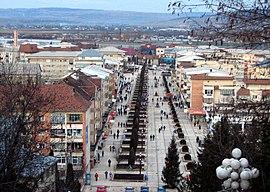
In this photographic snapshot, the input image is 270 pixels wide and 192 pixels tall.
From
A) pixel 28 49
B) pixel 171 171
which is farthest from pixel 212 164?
pixel 28 49

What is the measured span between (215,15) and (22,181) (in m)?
4.53

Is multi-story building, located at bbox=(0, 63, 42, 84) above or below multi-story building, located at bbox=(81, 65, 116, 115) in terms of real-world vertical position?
above

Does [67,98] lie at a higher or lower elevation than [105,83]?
higher

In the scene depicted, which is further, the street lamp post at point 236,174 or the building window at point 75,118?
the building window at point 75,118

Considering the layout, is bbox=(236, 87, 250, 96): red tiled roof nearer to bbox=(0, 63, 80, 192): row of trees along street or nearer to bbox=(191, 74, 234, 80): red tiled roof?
bbox=(191, 74, 234, 80): red tiled roof

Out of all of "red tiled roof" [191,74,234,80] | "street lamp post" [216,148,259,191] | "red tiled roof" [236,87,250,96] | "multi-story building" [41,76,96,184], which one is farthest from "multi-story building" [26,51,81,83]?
"street lamp post" [216,148,259,191]

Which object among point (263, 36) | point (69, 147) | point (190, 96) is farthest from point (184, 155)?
point (263, 36)

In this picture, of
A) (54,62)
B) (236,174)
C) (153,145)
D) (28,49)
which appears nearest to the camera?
(236,174)

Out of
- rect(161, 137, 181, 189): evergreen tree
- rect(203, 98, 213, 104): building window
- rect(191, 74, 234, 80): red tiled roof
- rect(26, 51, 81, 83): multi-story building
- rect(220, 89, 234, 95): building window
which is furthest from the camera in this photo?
rect(26, 51, 81, 83): multi-story building

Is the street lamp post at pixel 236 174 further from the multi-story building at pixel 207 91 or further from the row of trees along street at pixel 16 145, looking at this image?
the multi-story building at pixel 207 91

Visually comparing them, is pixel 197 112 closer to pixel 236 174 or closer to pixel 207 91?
pixel 207 91

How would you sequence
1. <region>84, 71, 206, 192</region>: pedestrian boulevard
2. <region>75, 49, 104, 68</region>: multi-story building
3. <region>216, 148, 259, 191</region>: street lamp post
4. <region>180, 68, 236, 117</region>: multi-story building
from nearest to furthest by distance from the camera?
1. <region>216, 148, 259, 191</region>: street lamp post
2. <region>84, 71, 206, 192</region>: pedestrian boulevard
3. <region>180, 68, 236, 117</region>: multi-story building
4. <region>75, 49, 104, 68</region>: multi-story building

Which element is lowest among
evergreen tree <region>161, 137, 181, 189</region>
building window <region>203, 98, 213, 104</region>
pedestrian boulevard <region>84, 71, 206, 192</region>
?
pedestrian boulevard <region>84, 71, 206, 192</region>

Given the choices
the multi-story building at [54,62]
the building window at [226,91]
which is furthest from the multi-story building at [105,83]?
the multi-story building at [54,62]
